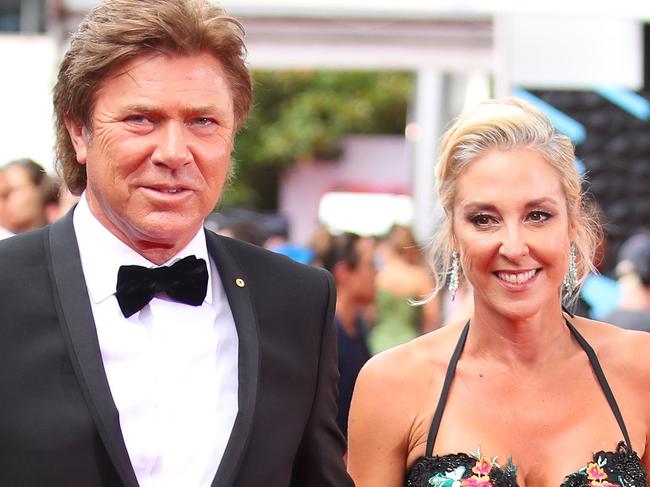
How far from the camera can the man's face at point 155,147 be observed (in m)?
2.52

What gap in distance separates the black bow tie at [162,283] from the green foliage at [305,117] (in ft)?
66.1

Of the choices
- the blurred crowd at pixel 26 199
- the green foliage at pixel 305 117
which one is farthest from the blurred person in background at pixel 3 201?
the green foliage at pixel 305 117

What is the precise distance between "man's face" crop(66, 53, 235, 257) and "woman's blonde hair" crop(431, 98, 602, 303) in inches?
37.7

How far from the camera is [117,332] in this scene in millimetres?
2529

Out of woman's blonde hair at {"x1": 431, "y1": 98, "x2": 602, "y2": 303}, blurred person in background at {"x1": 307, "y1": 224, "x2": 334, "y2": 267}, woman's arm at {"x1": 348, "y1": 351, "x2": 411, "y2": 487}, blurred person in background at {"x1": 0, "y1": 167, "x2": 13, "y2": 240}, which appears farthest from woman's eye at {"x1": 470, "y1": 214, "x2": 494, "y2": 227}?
blurred person in background at {"x1": 307, "y1": 224, "x2": 334, "y2": 267}

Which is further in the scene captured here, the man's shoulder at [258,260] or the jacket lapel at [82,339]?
the man's shoulder at [258,260]

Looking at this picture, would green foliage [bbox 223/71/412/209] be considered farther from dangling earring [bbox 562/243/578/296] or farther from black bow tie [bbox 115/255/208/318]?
black bow tie [bbox 115/255/208/318]

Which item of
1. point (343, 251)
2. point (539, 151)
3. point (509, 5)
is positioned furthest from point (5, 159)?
point (539, 151)

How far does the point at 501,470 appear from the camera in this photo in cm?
317

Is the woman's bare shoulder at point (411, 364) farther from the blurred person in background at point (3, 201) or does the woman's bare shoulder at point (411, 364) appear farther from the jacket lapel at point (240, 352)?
the blurred person in background at point (3, 201)

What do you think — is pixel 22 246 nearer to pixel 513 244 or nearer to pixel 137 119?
pixel 137 119

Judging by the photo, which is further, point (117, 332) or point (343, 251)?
point (343, 251)

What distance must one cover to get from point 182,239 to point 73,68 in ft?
1.53

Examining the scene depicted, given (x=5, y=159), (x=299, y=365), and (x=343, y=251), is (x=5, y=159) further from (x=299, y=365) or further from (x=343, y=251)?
(x=299, y=365)
